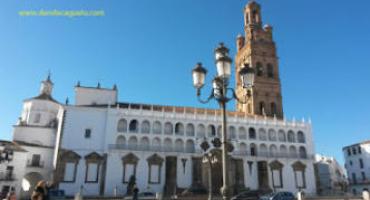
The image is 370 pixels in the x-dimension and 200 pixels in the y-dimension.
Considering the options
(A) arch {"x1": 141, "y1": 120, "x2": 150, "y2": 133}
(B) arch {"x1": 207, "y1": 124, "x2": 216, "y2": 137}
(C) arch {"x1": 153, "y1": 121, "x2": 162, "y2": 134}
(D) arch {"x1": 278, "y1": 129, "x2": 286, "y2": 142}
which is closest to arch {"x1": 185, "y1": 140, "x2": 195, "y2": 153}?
(B) arch {"x1": 207, "y1": 124, "x2": 216, "y2": 137}

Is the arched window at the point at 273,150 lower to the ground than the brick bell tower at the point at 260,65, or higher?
lower

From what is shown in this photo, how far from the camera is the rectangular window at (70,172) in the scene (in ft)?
117

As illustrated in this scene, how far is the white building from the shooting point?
3681cm

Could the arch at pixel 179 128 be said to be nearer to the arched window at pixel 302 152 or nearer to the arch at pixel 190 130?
the arch at pixel 190 130

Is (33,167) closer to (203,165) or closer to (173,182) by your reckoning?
(173,182)

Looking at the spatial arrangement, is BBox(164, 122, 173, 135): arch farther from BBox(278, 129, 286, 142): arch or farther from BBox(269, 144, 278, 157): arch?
BBox(278, 129, 286, 142): arch

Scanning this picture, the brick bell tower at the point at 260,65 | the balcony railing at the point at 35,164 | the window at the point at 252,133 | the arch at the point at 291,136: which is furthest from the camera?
the brick bell tower at the point at 260,65

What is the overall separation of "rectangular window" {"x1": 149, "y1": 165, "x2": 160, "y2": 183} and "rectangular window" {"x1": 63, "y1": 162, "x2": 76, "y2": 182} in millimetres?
9191

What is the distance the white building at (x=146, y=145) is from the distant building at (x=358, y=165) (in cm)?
1186

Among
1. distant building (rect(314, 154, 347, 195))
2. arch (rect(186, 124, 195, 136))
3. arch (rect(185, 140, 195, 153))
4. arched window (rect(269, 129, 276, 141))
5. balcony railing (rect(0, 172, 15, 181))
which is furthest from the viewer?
distant building (rect(314, 154, 347, 195))

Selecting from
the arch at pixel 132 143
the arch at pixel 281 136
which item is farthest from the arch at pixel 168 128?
the arch at pixel 281 136

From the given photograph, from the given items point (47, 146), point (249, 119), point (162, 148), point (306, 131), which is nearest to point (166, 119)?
point (162, 148)

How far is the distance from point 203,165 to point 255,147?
939 centimetres

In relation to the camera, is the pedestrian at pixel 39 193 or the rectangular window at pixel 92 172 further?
the rectangular window at pixel 92 172
